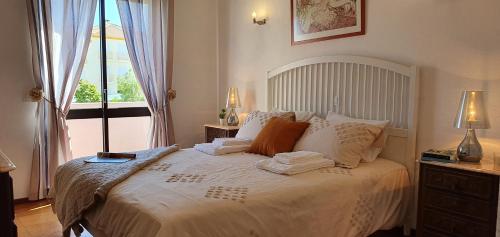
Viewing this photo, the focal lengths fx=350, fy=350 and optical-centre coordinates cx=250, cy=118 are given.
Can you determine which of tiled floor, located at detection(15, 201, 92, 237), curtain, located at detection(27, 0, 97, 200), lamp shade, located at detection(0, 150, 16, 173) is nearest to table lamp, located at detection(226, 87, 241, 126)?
curtain, located at detection(27, 0, 97, 200)

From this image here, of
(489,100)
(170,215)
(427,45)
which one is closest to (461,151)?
(489,100)

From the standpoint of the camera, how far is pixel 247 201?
1.76 m

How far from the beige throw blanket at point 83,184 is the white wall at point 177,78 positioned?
1353 mm

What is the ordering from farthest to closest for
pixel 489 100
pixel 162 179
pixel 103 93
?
1. pixel 103 93
2. pixel 489 100
3. pixel 162 179

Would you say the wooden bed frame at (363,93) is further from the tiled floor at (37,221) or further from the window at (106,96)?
the tiled floor at (37,221)

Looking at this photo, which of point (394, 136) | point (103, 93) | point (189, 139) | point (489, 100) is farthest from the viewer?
point (189, 139)

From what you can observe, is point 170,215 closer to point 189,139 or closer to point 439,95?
point 439,95

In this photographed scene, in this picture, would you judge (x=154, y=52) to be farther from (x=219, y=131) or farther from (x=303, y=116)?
(x=303, y=116)

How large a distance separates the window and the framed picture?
2.03 metres

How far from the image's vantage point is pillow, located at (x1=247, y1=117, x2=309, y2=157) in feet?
9.21

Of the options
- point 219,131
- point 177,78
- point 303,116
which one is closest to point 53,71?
point 177,78

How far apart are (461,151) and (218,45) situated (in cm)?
334

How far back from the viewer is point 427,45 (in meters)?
2.52

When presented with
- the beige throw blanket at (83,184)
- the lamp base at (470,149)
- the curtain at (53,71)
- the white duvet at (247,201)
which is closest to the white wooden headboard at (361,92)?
the white duvet at (247,201)
